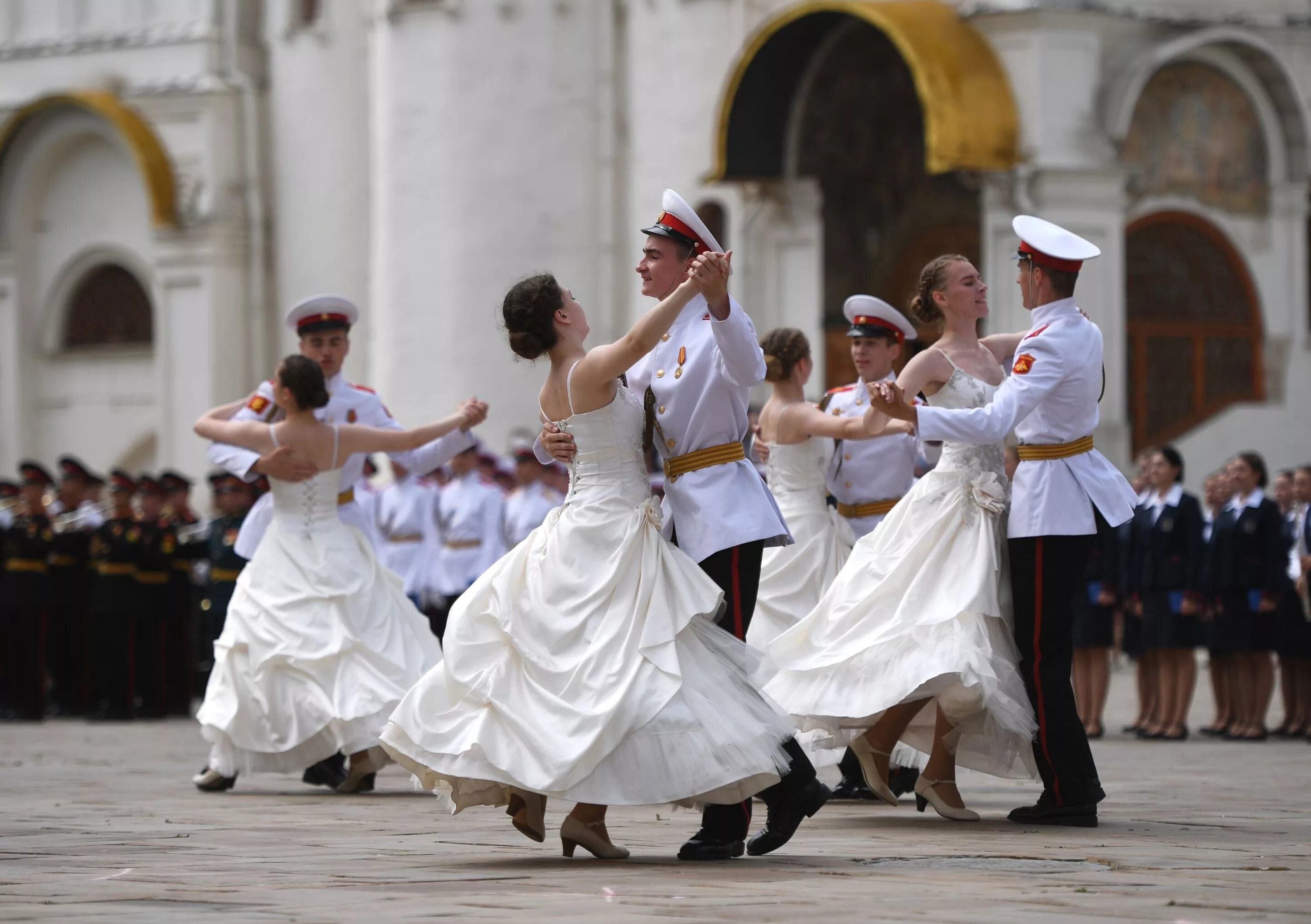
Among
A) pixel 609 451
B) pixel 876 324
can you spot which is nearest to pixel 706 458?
pixel 609 451

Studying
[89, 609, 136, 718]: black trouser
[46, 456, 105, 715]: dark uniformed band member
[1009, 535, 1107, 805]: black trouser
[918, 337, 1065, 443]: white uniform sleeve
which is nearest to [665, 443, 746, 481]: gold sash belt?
[918, 337, 1065, 443]: white uniform sleeve

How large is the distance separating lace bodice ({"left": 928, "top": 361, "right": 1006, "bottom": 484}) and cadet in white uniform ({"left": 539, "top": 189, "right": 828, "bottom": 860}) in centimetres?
132

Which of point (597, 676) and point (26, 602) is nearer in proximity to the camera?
point (597, 676)

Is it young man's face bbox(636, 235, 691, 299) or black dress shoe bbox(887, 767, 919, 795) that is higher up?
young man's face bbox(636, 235, 691, 299)

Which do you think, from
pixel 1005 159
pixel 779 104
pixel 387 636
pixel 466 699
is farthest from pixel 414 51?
pixel 466 699

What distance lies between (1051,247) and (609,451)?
6.22 ft

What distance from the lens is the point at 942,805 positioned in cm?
854

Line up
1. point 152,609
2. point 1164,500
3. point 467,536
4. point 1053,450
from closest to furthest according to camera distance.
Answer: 1. point 1053,450
2. point 1164,500
3. point 152,609
4. point 467,536

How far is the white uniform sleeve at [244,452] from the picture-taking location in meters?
10.8

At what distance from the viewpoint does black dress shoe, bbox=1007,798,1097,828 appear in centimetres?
819

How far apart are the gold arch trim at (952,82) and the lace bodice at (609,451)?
42.7 feet

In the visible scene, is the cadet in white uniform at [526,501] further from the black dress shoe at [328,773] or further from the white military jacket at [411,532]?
the black dress shoe at [328,773]

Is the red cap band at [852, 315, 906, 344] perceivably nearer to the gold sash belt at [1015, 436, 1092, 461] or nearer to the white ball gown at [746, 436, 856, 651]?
the white ball gown at [746, 436, 856, 651]

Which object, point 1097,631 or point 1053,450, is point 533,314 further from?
point 1097,631
